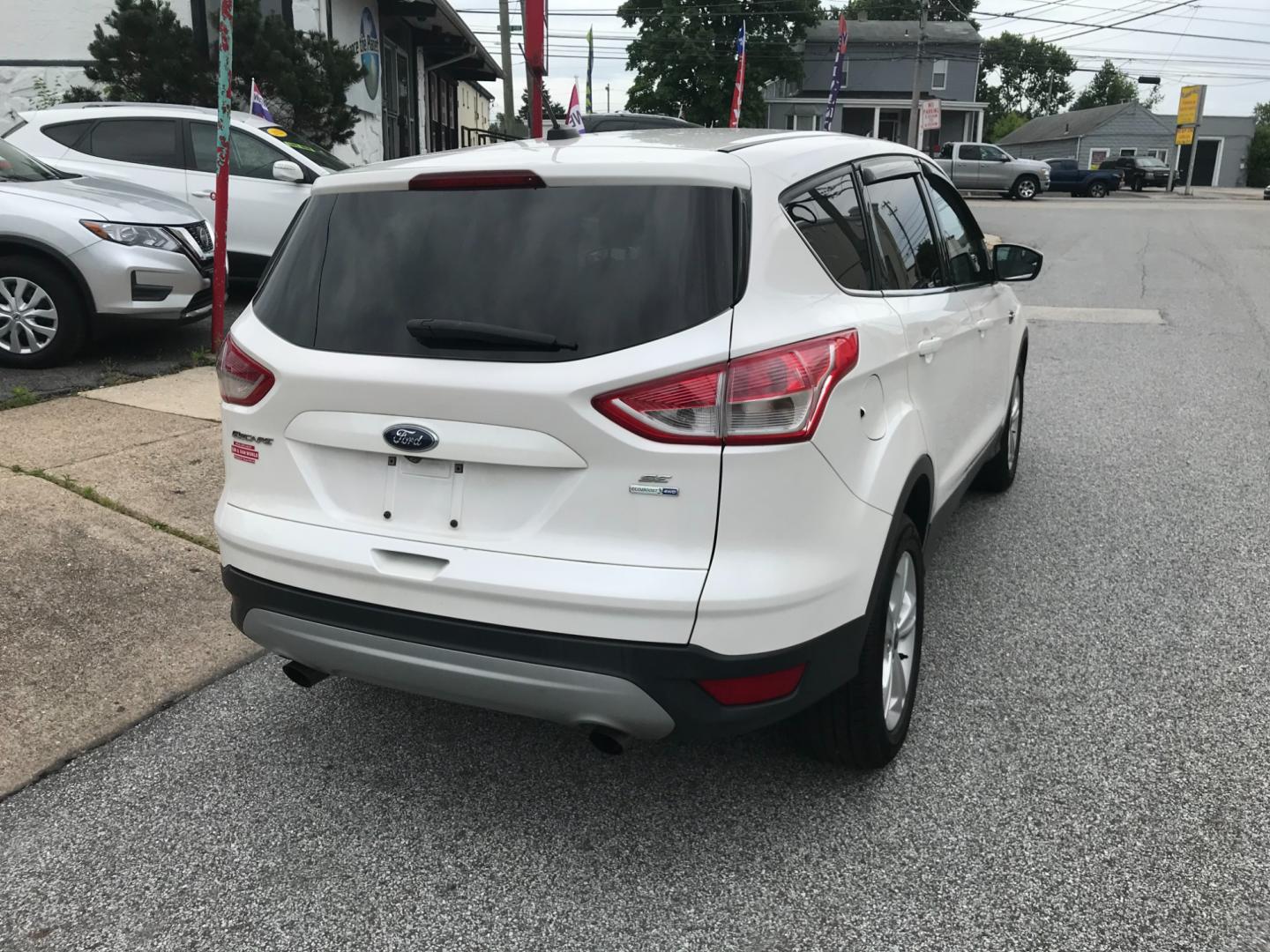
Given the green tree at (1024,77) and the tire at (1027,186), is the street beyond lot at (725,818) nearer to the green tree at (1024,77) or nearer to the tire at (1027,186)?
the tire at (1027,186)

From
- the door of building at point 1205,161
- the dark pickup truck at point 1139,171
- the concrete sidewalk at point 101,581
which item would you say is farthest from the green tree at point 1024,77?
the concrete sidewalk at point 101,581

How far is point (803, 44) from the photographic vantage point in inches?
2253

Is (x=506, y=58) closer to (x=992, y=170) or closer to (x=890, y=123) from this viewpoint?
(x=992, y=170)

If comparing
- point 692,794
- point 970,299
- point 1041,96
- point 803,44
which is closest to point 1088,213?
point 970,299

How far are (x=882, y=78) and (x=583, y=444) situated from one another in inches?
2405

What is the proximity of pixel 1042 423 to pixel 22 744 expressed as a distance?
6.26 metres

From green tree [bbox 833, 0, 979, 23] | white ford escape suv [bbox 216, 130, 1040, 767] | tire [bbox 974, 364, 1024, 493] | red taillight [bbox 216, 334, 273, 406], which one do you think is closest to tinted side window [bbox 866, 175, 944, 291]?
white ford escape suv [bbox 216, 130, 1040, 767]

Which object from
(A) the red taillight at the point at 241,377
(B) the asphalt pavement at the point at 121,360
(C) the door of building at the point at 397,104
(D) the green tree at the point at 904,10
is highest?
(D) the green tree at the point at 904,10

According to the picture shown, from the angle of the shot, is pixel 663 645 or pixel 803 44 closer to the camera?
pixel 663 645

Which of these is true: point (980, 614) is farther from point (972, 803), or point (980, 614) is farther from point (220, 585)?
point (220, 585)

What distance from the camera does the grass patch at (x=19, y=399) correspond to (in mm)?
6691

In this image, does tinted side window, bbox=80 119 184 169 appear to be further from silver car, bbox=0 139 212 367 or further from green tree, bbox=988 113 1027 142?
green tree, bbox=988 113 1027 142

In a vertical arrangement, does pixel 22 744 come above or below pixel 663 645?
below

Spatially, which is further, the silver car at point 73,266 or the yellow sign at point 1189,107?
the yellow sign at point 1189,107
